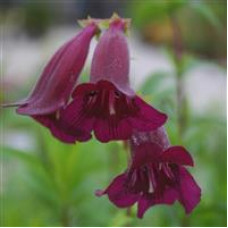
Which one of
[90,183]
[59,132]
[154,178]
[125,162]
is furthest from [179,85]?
[59,132]

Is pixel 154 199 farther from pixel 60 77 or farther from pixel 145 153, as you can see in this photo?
pixel 60 77

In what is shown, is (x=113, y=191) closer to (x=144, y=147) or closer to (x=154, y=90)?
(x=144, y=147)

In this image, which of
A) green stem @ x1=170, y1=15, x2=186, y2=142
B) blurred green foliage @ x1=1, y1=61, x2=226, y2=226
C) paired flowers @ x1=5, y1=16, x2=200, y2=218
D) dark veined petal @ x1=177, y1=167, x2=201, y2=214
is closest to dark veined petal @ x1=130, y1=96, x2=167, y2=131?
paired flowers @ x1=5, y1=16, x2=200, y2=218

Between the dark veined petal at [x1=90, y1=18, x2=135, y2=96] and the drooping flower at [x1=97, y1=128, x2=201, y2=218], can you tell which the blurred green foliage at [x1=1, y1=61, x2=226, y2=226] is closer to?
the drooping flower at [x1=97, y1=128, x2=201, y2=218]

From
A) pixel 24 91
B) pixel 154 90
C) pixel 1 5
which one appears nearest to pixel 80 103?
pixel 154 90

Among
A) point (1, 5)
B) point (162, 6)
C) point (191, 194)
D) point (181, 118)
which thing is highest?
point (1, 5)

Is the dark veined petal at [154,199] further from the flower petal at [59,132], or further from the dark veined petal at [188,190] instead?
the flower petal at [59,132]

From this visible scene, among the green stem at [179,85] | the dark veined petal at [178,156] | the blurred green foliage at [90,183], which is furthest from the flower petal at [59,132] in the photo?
the green stem at [179,85]
